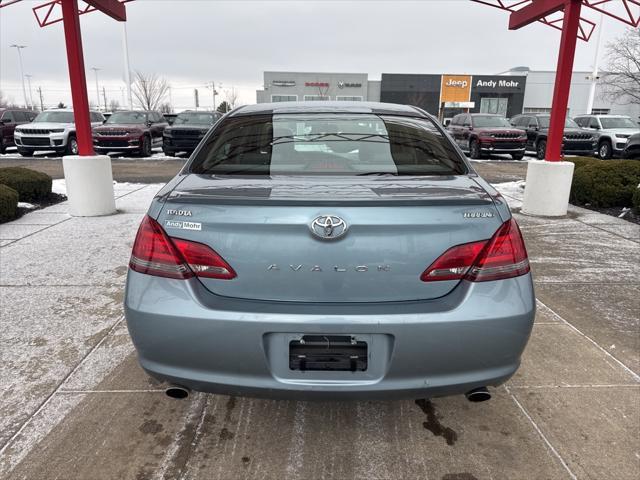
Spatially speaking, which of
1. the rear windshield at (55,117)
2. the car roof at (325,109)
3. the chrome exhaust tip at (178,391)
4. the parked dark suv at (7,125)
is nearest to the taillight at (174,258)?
the chrome exhaust tip at (178,391)

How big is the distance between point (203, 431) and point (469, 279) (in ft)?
5.11

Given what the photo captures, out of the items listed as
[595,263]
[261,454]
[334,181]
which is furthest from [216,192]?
[595,263]

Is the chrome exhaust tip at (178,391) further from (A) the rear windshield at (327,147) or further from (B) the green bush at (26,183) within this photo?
(B) the green bush at (26,183)

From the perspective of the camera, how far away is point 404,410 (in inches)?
105

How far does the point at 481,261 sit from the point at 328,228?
66cm

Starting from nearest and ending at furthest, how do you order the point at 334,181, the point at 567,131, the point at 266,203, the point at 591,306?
the point at 266,203, the point at 334,181, the point at 591,306, the point at 567,131

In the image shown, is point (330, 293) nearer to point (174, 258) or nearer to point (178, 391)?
point (174, 258)

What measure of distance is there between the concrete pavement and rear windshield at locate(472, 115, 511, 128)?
1494cm

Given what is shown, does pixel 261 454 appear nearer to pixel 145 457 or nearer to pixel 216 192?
pixel 145 457

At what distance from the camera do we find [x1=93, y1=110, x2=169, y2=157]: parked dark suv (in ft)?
53.9

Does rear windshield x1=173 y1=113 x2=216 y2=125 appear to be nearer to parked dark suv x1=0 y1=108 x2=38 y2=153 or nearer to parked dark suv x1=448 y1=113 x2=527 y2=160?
parked dark suv x1=0 y1=108 x2=38 y2=153

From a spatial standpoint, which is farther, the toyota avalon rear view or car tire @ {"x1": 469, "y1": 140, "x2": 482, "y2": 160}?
car tire @ {"x1": 469, "y1": 140, "x2": 482, "y2": 160}

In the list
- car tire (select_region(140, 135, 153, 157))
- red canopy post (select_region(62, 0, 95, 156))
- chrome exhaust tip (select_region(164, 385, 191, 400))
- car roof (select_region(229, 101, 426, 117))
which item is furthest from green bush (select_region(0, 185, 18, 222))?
car tire (select_region(140, 135, 153, 157))

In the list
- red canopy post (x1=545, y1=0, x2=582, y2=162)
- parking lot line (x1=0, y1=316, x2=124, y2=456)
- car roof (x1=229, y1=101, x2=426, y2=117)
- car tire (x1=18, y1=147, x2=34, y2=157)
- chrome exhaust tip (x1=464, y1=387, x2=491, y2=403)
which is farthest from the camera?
car tire (x1=18, y1=147, x2=34, y2=157)
